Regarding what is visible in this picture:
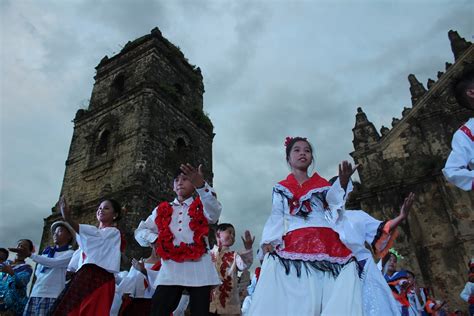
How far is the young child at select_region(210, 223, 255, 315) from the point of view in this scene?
609 cm

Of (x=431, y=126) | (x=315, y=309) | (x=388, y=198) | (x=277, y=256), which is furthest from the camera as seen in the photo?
(x=431, y=126)

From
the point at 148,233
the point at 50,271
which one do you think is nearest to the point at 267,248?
the point at 148,233

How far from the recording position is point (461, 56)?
1697 centimetres

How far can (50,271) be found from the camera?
5.36 meters

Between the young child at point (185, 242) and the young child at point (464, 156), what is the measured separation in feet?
7.48

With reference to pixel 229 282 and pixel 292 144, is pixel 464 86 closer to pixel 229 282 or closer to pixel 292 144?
pixel 292 144

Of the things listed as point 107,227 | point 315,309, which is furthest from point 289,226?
point 107,227

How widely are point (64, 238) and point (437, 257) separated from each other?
42.5ft

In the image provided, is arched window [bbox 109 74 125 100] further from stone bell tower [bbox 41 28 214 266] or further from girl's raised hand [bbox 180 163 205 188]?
girl's raised hand [bbox 180 163 205 188]

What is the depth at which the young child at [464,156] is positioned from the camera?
317 cm

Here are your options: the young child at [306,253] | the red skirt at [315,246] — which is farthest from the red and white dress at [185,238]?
the red skirt at [315,246]

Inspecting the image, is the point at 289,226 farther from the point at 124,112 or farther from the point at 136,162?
the point at 124,112

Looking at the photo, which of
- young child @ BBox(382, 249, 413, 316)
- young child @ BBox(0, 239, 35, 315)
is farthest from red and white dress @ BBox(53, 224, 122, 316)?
young child @ BBox(382, 249, 413, 316)

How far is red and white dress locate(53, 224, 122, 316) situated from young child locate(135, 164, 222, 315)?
38 centimetres
